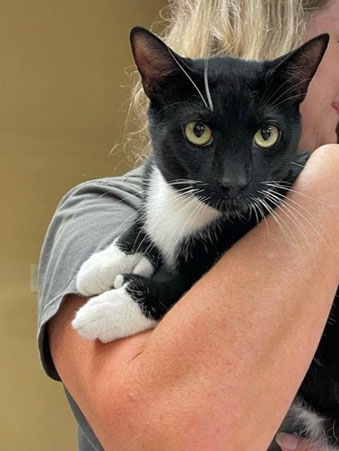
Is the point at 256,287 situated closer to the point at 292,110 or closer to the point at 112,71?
the point at 292,110

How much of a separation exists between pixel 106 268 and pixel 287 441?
380 mm

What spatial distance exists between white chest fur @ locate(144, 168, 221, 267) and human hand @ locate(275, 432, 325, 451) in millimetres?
316

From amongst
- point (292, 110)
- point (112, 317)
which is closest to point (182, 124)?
point (292, 110)

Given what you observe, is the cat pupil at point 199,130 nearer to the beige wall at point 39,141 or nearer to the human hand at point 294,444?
the human hand at point 294,444

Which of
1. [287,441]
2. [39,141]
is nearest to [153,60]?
[287,441]

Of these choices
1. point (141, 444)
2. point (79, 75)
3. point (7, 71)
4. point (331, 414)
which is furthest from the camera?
point (79, 75)

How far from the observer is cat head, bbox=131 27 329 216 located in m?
0.72

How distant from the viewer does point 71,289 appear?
2.60 feet

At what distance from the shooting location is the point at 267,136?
2.46ft

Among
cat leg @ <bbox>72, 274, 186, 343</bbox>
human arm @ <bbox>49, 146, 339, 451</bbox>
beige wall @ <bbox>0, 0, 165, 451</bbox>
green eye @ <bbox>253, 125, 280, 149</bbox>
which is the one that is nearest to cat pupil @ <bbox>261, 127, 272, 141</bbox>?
green eye @ <bbox>253, 125, 280, 149</bbox>

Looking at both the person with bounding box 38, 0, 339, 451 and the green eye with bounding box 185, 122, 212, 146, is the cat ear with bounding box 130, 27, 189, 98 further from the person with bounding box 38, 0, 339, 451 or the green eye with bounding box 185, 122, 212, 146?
the person with bounding box 38, 0, 339, 451

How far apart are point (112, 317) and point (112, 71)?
2.05 m

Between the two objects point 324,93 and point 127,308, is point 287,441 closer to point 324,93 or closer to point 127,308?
point 127,308

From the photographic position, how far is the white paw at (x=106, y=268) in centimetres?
78
